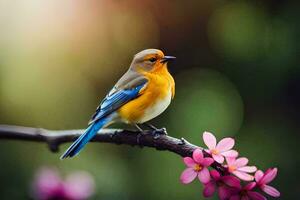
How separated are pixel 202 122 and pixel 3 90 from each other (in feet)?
2.51

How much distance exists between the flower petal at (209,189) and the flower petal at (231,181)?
14 mm

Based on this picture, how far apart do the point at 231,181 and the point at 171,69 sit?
1690mm

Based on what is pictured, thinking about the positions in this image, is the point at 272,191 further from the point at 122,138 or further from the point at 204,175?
the point at 122,138

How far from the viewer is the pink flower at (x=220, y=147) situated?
693 millimetres

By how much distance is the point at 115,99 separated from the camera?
1188 mm

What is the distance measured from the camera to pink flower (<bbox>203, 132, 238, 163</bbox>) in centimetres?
69

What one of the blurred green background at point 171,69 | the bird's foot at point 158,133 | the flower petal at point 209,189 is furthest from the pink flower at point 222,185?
the blurred green background at point 171,69

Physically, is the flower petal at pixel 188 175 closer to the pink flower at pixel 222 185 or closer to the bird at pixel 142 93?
the pink flower at pixel 222 185

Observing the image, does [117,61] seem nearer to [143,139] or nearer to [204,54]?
[204,54]

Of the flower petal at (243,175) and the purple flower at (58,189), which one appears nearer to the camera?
the flower petal at (243,175)

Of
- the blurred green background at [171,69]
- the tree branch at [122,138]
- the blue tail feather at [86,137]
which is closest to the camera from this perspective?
the tree branch at [122,138]

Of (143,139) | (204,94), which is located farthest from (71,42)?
(143,139)

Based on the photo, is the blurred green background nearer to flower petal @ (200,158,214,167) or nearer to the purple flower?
the purple flower

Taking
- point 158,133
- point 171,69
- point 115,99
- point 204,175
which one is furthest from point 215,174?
point 171,69
